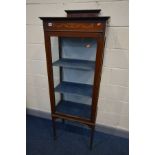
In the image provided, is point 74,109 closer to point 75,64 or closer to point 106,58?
point 75,64

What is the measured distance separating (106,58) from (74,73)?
0.38 m

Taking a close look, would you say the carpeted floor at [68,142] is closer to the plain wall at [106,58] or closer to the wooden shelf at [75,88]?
the plain wall at [106,58]

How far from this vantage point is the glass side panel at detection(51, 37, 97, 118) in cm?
177

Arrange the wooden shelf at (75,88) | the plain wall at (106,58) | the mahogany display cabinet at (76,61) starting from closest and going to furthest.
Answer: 1. the mahogany display cabinet at (76,61)
2. the plain wall at (106,58)
3. the wooden shelf at (75,88)

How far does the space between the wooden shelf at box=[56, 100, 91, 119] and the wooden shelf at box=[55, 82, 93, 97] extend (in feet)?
0.80

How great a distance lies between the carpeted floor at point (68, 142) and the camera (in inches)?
71.1

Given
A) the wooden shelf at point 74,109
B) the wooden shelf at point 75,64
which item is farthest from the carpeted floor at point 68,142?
the wooden shelf at point 75,64

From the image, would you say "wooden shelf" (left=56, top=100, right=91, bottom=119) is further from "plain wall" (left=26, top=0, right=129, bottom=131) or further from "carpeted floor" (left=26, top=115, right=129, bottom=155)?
"carpeted floor" (left=26, top=115, right=129, bottom=155)

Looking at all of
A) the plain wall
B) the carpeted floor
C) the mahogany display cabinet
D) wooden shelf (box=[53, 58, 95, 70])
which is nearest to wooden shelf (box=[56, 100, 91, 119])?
the mahogany display cabinet

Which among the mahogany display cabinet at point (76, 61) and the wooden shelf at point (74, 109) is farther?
the wooden shelf at point (74, 109)

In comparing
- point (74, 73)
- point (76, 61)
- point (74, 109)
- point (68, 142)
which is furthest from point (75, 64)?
point (68, 142)

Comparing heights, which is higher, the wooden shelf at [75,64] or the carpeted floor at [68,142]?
the wooden shelf at [75,64]

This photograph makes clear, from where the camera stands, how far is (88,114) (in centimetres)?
185
